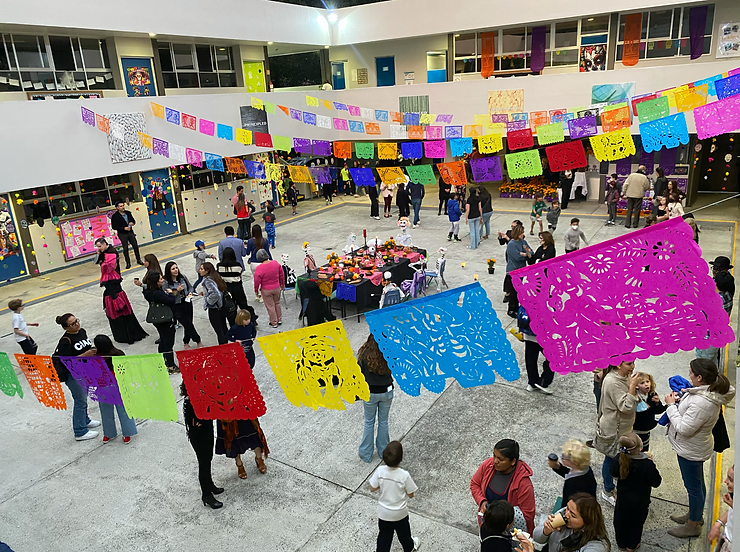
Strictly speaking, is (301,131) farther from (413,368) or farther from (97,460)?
(413,368)

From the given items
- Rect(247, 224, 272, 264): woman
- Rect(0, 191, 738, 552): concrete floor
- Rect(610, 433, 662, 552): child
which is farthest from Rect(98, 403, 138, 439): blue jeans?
Rect(610, 433, 662, 552): child

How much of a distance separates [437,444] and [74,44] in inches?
645

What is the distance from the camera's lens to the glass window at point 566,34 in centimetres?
2002

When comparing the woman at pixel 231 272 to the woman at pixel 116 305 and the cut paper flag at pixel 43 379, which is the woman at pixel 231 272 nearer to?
the woman at pixel 116 305

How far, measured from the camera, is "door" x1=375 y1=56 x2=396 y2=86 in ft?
80.5

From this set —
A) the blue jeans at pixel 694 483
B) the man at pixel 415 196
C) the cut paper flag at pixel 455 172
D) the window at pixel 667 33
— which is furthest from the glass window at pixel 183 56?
the blue jeans at pixel 694 483

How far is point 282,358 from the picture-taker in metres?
5.14

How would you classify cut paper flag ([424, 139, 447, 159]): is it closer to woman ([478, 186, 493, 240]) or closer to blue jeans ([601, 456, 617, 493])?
woman ([478, 186, 493, 240])

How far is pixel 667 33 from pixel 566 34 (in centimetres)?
345

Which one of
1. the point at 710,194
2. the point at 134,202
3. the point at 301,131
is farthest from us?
the point at 301,131

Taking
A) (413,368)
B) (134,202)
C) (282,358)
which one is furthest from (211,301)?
(134,202)

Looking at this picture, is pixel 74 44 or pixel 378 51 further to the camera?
pixel 378 51

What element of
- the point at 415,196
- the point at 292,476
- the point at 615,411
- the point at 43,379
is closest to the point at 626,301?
the point at 615,411

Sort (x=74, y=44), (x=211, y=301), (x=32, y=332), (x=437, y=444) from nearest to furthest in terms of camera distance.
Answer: (x=437, y=444) < (x=211, y=301) < (x=32, y=332) < (x=74, y=44)
